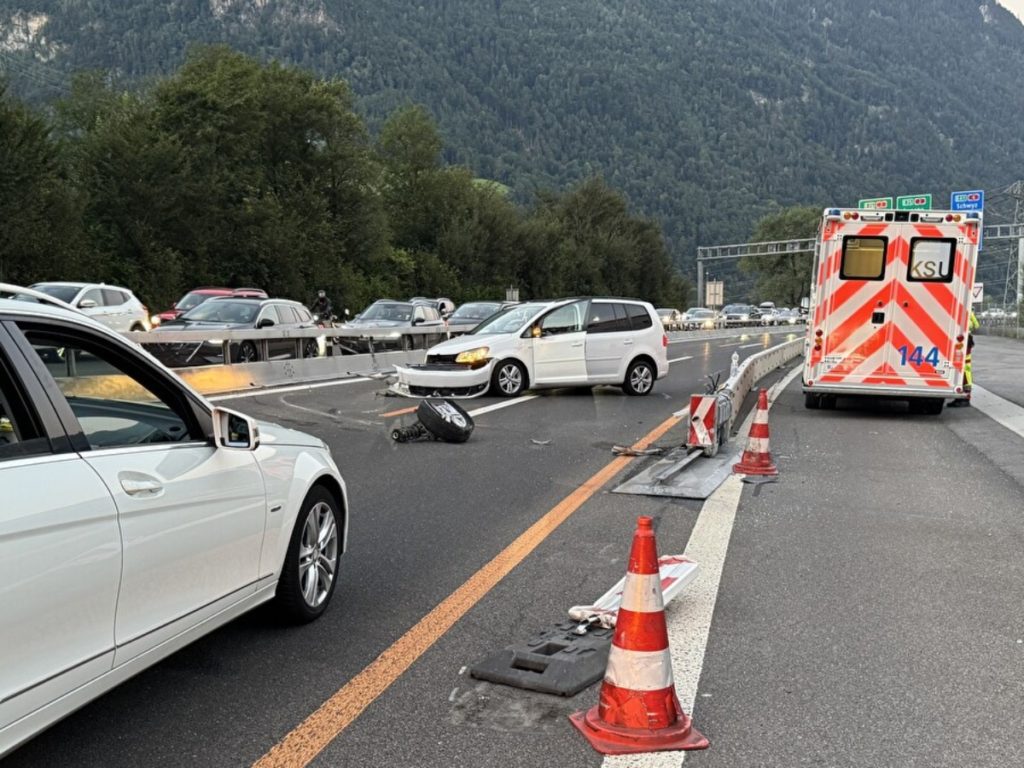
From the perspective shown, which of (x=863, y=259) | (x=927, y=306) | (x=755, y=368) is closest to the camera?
(x=927, y=306)

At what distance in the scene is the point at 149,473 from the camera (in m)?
3.38

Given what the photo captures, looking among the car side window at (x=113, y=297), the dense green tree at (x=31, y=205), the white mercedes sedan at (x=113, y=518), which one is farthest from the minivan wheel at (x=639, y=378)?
the dense green tree at (x=31, y=205)

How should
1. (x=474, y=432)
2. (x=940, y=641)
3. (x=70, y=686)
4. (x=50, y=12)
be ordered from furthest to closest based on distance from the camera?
(x=50, y=12)
(x=474, y=432)
(x=940, y=641)
(x=70, y=686)

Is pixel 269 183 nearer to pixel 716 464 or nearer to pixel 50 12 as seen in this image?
pixel 716 464

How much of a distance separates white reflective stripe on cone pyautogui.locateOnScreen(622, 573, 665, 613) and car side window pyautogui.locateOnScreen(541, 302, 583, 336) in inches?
485

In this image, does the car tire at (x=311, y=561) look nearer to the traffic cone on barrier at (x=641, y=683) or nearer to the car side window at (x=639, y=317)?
the traffic cone on barrier at (x=641, y=683)

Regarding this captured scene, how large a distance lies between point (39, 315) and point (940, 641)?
13.8ft

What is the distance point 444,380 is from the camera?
49.2 feet

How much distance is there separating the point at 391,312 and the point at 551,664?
2314 centimetres

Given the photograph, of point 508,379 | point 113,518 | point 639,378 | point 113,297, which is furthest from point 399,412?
point 113,297

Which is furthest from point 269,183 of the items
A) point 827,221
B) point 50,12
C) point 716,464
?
point 50,12

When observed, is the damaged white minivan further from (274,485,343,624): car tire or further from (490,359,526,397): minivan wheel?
(274,485,343,624): car tire

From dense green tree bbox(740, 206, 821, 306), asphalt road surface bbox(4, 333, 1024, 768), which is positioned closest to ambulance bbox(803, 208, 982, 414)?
asphalt road surface bbox(4, 333, 1024, 768)

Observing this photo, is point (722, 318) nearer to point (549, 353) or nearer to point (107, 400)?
point (549, 353)
